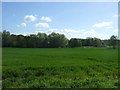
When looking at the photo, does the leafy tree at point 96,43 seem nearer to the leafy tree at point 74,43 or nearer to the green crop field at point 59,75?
the leafy tree at point 74,43

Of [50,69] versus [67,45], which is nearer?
[50,69]

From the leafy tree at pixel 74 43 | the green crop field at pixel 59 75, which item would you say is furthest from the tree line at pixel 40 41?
the green crop field at pixel 59 75

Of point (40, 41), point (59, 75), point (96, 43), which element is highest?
point (40, 41)

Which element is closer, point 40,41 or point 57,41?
point 40,41

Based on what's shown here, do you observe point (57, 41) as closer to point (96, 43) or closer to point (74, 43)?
point (74, 43)

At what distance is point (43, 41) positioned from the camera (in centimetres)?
8638

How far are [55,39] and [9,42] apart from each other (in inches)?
967

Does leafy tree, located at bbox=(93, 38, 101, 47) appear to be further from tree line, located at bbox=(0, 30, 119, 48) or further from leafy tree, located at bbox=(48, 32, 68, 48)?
leafy tree, located at bbox=(48, 32, 68, 48)

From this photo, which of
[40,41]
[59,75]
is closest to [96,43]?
[40,41]

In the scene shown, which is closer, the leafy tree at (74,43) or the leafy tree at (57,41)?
the leafy tree at (57,41)

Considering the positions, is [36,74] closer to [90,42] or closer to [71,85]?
[71,85]

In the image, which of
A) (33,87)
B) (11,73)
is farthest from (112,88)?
(11,73)

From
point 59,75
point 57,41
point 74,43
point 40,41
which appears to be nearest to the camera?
point 59,75

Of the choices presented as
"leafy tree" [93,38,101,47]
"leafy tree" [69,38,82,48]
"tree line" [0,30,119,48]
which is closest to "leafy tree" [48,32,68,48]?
"tree line" [0,30,119,48]
